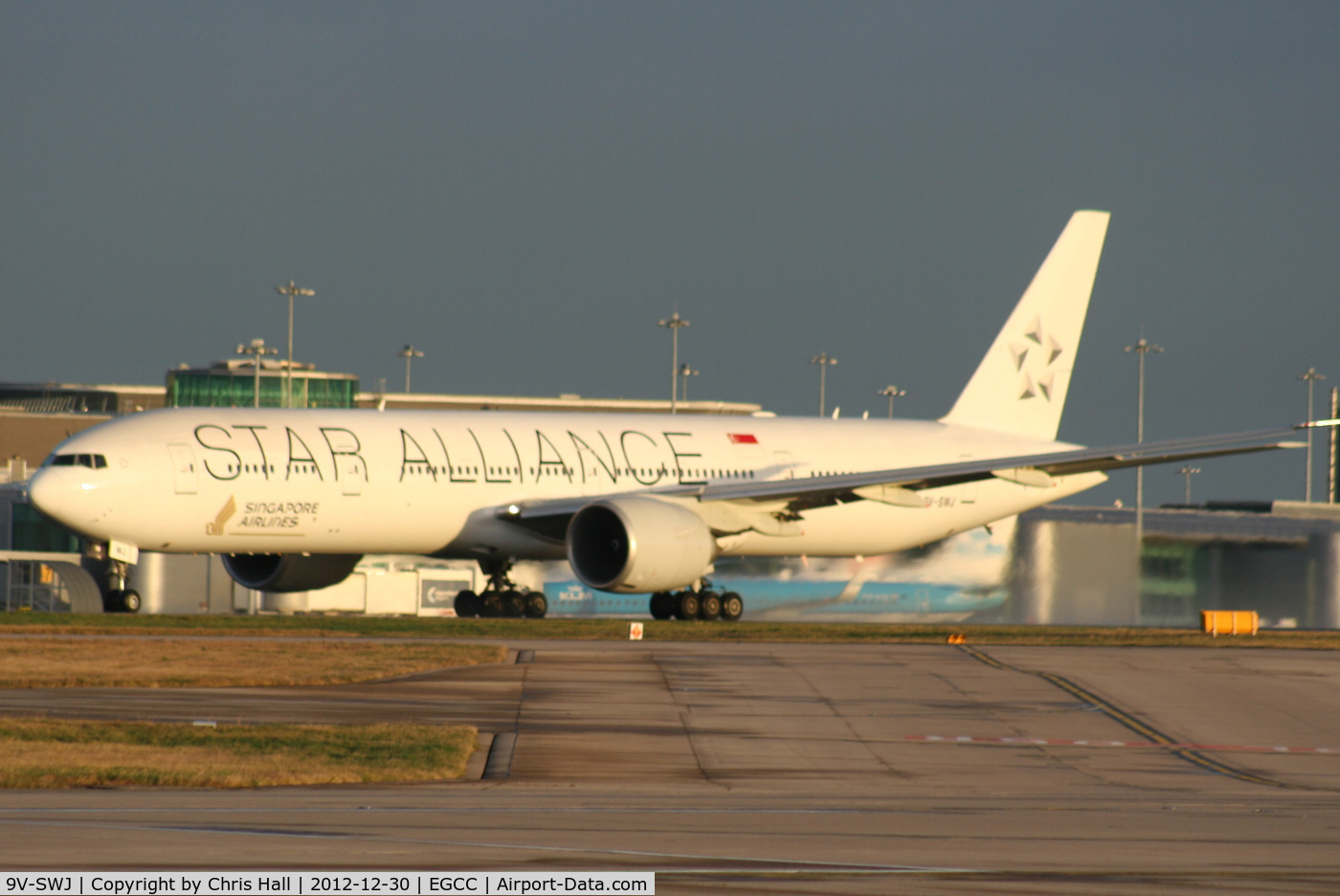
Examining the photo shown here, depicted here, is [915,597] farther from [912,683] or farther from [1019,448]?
[912,683]

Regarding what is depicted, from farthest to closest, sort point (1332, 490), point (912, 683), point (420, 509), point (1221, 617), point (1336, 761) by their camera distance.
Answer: point (1332, 490) → point (1221, 617) → point (420, 509) → point (912, 683) → point (1336, 761)

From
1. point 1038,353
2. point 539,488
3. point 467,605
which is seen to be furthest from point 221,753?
point 1038,353

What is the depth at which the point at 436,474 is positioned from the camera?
32688mm

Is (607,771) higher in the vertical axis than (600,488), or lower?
lower

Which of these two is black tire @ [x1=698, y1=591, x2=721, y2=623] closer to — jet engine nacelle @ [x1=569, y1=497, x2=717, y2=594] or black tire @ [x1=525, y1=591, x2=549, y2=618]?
jet engine nacelle @ [x1=569, y1=497, x2=717, y2=594]

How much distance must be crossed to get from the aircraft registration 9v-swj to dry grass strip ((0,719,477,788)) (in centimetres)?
1577

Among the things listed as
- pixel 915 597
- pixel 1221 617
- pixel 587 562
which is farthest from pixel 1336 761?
pixel 915 597

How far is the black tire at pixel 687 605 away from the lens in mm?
34844

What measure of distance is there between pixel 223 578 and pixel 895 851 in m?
37.5

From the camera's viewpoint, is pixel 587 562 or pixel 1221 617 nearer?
pixel 587 562

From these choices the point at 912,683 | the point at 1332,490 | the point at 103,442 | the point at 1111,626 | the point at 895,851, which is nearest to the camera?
the point at 895,851

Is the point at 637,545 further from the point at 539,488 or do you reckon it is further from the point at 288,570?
the point at 288,570

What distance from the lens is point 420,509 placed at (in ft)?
107

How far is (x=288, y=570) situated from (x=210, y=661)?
13.0m
